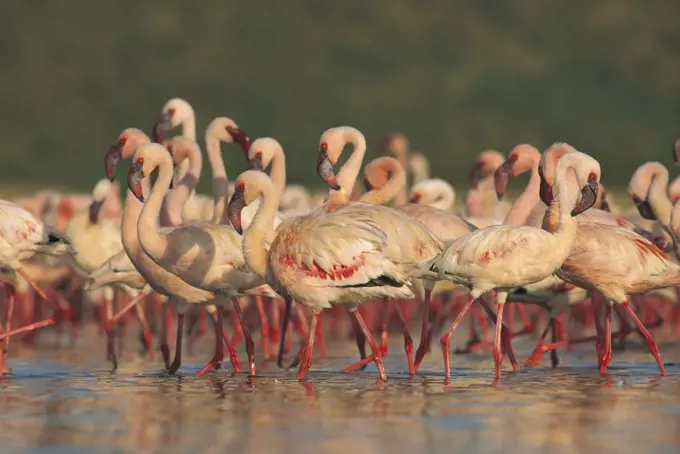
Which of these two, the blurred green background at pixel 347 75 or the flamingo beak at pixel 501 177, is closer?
the flamingo beak at pixel 501 177

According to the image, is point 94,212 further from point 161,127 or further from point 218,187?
point 218,187

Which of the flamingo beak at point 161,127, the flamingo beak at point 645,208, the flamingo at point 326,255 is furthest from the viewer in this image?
the flamingo beak at point 161,127

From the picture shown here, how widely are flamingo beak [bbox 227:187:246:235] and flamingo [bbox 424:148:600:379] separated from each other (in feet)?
4.39

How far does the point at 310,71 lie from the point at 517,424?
77.8 meters

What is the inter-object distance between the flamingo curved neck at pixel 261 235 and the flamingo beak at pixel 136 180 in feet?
3.10

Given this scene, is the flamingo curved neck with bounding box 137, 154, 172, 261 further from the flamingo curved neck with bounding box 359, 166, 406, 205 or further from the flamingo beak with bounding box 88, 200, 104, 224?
the flamingo beak with bounding box 88, 200, 104, 224

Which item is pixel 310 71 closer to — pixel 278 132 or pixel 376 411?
pixel 278 132

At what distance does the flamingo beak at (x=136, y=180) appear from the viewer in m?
11.5

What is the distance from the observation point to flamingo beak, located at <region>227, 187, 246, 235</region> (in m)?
10.9

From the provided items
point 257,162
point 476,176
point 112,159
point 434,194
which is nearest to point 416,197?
point 434,194

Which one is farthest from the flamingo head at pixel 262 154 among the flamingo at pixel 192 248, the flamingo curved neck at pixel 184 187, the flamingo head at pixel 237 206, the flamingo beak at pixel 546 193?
the flamingo beak at pixel 546 193

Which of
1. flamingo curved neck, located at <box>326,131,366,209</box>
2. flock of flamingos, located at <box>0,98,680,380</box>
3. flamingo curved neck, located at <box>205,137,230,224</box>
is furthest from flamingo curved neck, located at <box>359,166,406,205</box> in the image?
flamingo curved neck, located at <box>205,137,230,224</box>

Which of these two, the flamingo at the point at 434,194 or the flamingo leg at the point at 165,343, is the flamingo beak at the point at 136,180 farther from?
the flamingo at the point at 434,194

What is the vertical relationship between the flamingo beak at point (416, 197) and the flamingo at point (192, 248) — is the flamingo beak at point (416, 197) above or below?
above
